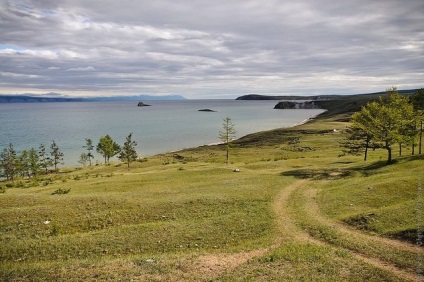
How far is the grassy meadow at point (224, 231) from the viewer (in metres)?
19.7

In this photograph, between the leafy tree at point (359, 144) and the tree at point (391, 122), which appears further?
the leafy tree at point (359, 144)

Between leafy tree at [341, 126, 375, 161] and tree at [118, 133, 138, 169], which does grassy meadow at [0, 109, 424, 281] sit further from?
tree at [118, 133, 138, 169]

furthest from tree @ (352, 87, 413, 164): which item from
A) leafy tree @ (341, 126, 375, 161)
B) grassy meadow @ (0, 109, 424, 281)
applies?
leafy tree @ (341, 126, 375, 161)

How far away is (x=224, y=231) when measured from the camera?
1038 inches

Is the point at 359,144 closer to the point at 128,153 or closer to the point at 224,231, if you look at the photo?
the point at 128,153

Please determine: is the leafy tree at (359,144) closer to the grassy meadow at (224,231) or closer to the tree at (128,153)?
the grassy meadow at (224,231)

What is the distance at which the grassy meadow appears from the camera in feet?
64.5

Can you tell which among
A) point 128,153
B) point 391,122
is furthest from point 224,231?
point 128,153

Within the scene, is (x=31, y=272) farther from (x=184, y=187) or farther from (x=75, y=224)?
(x=184, y=187)

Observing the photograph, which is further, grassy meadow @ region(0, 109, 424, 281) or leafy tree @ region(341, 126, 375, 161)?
leafy tree @ region(341, 126, 375, 161)

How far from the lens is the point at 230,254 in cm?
2242

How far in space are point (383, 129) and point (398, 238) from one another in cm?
3295

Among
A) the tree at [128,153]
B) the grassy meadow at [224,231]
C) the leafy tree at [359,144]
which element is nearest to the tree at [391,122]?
the grassy meadow at [224,231]

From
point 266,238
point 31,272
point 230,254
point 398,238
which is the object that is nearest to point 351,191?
point 398,238
